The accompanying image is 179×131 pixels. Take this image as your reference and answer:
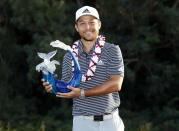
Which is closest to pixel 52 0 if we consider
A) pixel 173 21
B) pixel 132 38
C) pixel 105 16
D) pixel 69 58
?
pixel 105 16

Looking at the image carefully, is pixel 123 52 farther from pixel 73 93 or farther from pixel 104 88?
pixel 73 93

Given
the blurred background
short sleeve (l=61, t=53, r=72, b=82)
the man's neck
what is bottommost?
short sleeve (l=61, t=53, r=72, b=82)

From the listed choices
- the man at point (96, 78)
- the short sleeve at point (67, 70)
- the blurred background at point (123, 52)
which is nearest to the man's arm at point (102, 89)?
the man at point (96, 78)

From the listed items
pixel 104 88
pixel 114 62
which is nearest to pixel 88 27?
pixel 114 62

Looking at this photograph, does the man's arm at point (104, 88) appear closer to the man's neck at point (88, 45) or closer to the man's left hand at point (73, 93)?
the man's left hand at point (73, 93)

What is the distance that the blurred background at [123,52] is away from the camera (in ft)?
32.8

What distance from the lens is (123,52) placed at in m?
10.2

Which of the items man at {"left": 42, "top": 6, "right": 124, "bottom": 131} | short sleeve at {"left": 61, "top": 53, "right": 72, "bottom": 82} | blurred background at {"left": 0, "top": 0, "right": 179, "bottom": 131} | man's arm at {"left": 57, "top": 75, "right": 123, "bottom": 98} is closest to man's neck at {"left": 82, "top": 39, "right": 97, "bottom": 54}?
man at {"left": 42, "top": 6, "right": 124, "bottom": 131}

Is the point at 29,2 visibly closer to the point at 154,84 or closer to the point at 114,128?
the point at 154,84

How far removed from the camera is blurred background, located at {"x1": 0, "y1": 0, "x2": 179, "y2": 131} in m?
9.98

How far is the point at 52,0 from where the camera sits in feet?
33.0

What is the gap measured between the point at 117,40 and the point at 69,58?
22.7 feet

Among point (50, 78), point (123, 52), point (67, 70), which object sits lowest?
point (50, 78)

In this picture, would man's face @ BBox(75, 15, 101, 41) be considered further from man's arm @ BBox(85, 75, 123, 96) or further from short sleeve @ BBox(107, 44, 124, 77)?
man's arm @ BBox(85, 75, 123, 96)
